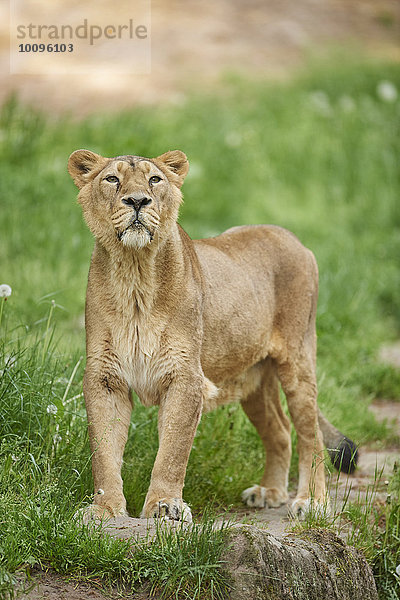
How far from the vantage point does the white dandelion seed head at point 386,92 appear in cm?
1449

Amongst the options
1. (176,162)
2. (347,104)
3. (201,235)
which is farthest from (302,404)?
(347,104)

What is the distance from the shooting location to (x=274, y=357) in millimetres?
5328

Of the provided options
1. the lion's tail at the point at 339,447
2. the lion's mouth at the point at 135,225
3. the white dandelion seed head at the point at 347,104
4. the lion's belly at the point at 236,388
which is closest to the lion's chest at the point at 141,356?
the lion's belly at the point at 236,388

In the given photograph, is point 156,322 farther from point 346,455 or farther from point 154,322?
point 346,455

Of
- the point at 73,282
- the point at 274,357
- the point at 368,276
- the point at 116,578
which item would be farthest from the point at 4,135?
the point at 116,578

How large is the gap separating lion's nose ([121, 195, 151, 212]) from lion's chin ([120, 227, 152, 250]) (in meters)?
0.09

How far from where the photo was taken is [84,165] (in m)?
4.52

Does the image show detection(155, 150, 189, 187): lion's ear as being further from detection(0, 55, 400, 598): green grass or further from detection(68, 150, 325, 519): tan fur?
detection(0, 55, 400, 598): green grass

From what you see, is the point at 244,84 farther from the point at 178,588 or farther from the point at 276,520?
the point at 178,588

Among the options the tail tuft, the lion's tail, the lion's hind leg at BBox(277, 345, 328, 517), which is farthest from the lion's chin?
the tail tuft

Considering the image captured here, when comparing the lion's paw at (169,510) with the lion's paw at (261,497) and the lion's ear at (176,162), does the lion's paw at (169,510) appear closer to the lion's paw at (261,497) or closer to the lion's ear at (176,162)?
the lion's paw at (261,497)

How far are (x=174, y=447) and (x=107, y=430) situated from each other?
1.01ft

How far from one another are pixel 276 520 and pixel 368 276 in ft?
18.5

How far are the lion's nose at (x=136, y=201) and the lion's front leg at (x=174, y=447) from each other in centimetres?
81
